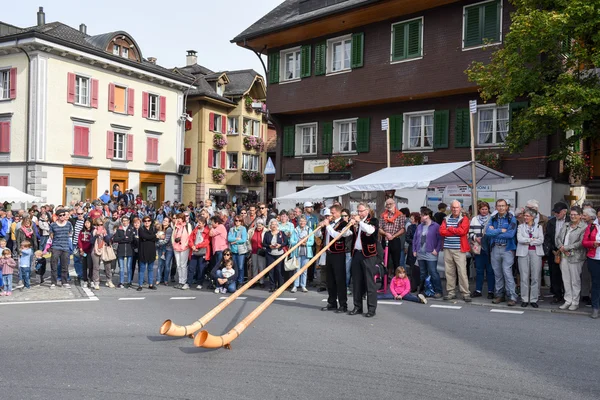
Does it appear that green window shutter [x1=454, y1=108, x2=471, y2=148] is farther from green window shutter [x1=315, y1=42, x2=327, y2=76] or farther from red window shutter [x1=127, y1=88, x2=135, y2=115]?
red window shutter [x1=127, y1=88, x2=135, y2=115]

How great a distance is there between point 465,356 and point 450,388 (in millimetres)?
1340

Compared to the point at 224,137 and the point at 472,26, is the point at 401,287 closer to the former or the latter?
the point at 472,26

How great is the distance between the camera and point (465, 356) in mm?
6930

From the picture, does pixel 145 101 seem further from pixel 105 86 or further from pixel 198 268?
pixel 198 268

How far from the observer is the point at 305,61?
81.6ft

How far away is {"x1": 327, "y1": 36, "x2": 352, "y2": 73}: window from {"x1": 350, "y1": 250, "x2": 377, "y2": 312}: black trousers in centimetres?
1506

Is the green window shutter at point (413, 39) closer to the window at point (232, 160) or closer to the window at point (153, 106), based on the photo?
the window at point (153, 106)

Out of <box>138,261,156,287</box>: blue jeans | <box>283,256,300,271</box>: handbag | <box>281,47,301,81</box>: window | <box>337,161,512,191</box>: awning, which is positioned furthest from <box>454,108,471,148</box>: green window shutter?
<box>138,261,156,287</box>: blue jeans

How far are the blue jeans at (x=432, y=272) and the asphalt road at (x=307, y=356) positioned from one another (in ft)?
5.38

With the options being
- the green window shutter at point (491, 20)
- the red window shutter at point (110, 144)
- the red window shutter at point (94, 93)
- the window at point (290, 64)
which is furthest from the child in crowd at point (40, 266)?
the red window shutter at point (110, 144)

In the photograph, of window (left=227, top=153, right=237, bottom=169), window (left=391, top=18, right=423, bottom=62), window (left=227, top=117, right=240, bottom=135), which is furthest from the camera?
window (left=227, top=153, right=237, bottom=169)

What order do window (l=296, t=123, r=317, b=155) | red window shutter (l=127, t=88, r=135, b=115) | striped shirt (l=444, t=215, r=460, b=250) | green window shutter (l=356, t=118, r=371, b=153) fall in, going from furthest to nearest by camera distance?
red window shutter (l=127, t=88, r=135, b=115)
window (l=296, t=123, r=317, b=155)
green window shutter (l=356, t=118, r=371, b=153)
striped shirt (l=444, t=215, r=460, b=250)

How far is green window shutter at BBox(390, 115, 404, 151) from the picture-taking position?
2231 centimetres

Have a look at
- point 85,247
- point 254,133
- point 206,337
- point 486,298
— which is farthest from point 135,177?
point 206,337
